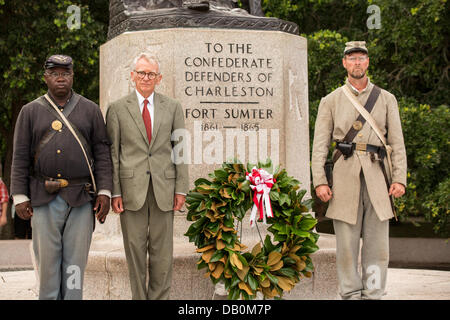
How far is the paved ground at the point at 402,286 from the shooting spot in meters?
6.30

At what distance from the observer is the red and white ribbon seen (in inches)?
195

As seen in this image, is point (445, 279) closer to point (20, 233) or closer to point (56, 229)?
point (56, 229)

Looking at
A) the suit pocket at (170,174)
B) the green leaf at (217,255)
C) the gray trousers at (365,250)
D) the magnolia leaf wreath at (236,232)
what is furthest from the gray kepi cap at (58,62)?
the gray trousers at (365,250)

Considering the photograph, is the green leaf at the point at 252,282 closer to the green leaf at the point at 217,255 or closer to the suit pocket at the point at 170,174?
the green leaf at the point at 217,255

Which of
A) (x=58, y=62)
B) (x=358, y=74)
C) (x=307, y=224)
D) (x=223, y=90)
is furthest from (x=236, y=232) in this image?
(x=58, y=62)

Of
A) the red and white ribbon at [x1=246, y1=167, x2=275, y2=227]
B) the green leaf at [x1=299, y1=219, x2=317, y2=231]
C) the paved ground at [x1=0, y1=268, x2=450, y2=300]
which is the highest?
the red and white ribbon at [x1=246, y1=167, x2=275, y2=227]

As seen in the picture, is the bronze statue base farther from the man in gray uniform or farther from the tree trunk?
the tree trunk

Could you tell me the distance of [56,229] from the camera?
4.35 m

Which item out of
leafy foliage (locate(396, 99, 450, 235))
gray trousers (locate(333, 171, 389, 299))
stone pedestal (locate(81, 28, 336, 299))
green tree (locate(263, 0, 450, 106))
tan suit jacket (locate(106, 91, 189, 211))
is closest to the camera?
tan suit jacket (locate(106, 91, 189, 211))

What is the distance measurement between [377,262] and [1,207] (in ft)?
8.87

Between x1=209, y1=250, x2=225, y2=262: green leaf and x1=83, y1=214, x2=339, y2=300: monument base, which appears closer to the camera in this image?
x1=209, y1=250, x2=225, y2=262: green leaf

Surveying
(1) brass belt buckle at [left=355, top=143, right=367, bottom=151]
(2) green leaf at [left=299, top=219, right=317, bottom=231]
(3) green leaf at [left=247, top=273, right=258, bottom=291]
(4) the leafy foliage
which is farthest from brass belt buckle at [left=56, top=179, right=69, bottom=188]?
(4) the leafy foliage

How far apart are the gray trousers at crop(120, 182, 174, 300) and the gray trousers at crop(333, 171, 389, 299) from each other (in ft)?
4.16

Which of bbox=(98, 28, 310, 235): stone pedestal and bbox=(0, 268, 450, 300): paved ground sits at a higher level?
bbox=(98, 28, 310, 235): stone pedestal
